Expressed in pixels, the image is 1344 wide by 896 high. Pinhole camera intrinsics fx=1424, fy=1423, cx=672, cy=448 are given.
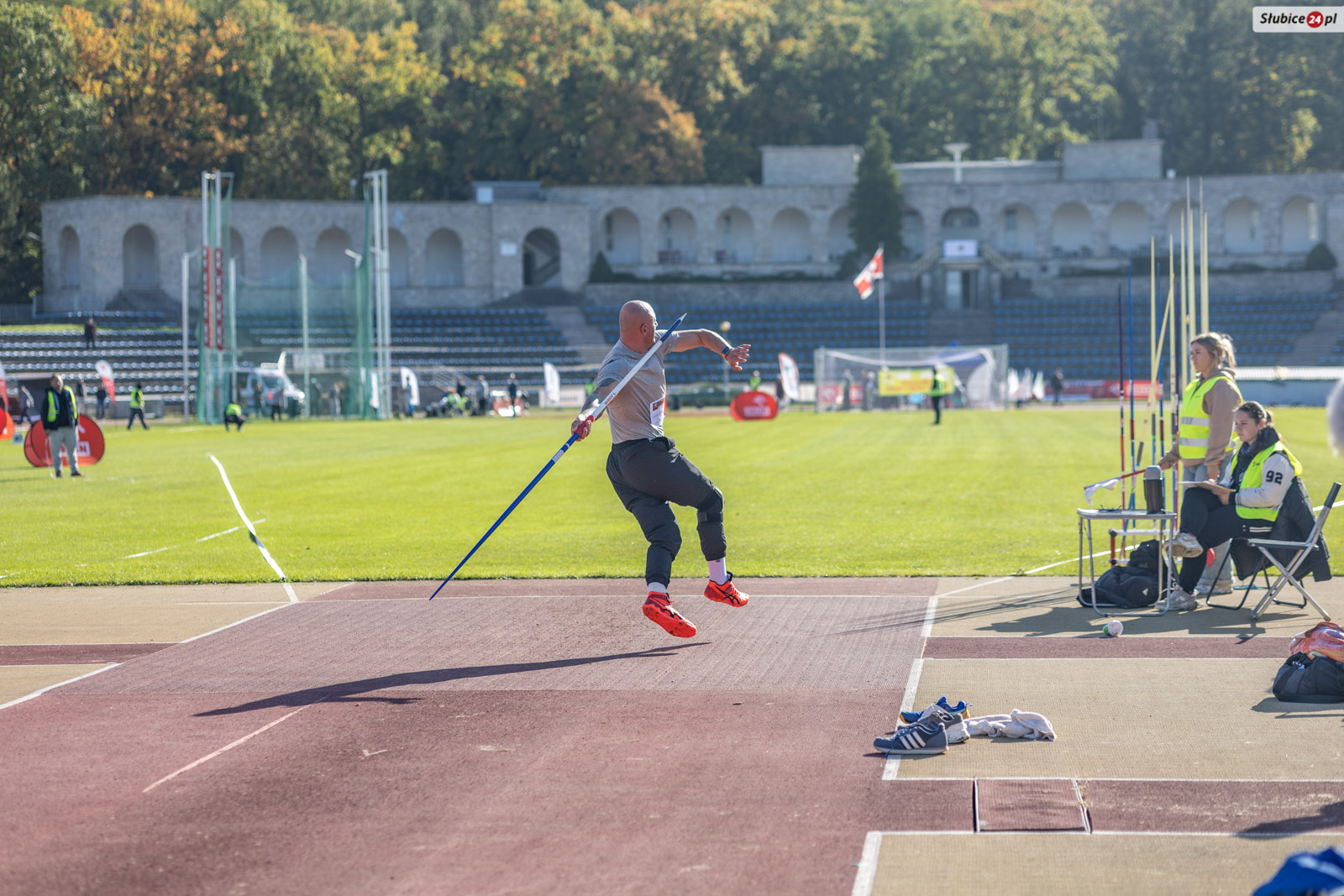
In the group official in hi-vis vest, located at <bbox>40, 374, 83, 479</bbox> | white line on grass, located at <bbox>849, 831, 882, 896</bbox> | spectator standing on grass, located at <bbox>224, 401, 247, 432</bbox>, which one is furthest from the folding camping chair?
spectator standing on grass, located at <bbox>224, 401, 247, 432</bbox>

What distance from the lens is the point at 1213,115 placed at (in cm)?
9962

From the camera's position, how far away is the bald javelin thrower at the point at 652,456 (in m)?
9.42

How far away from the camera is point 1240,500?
413 inches

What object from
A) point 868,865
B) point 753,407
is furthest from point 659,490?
point 753,407

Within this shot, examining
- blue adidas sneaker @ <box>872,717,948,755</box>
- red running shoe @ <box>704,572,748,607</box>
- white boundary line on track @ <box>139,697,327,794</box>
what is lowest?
white boundary line on track @ <box>139,697,327,794</box>

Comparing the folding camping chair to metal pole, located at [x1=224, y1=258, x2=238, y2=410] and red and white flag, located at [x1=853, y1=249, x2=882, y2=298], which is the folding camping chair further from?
red and white flag, located at [x1=853, y1=249, x2=882, y2=298]

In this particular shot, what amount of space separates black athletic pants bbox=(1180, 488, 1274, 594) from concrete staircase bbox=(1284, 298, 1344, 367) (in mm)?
63900

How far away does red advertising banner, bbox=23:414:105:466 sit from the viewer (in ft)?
90.6

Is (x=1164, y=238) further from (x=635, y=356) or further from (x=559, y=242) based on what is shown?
(x=635, y=356)

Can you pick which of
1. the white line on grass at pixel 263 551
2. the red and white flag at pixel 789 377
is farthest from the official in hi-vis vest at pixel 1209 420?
the red and white flag at pixel 789 377

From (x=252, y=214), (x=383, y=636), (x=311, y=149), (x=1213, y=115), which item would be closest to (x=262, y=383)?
(x=252, y=214)

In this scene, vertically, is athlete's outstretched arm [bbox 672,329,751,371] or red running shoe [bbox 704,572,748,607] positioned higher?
athlete's outstretched arm [bbox 672,329,751,371]

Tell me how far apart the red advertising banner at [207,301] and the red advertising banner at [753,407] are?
1895cm

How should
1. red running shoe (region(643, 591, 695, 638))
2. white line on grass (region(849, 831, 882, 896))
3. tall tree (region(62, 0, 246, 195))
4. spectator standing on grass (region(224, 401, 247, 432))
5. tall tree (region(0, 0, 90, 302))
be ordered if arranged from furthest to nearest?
1. tall tree (region(62, 0, 246, 195))
2. tall tree (region(0, 0, 90, 302))
3. spectator standing on grass (region(224, 401, 247, 432))
4. red running shoe (region(643, 591, 695, 638))
5. white line on grass (region(849, 831, 882, 896))
